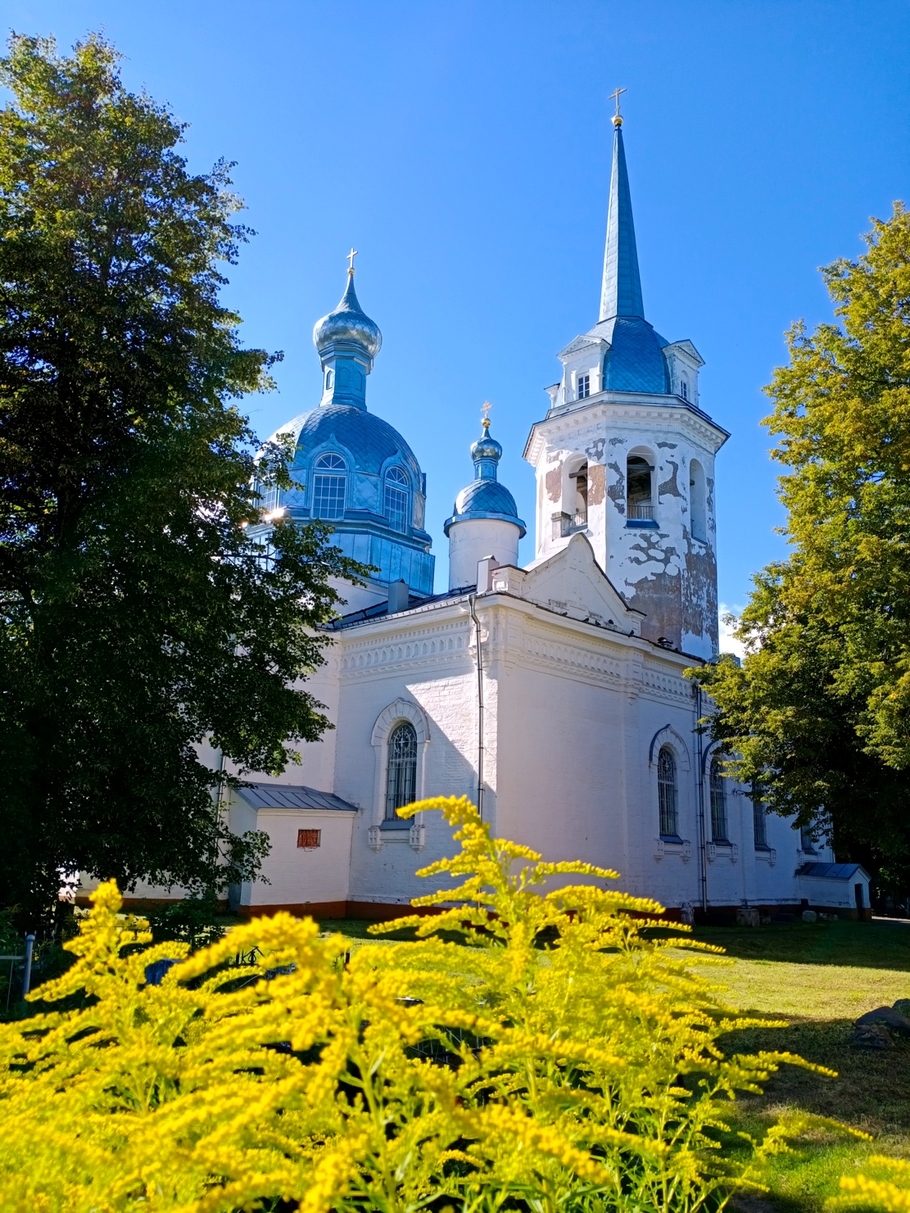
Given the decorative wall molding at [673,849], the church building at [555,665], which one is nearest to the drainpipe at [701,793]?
the church building at [555,665]

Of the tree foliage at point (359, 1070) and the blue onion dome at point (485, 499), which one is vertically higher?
the blue onion dome at point (485, 499)

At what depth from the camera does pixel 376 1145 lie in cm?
200

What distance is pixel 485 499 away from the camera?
1036 inches

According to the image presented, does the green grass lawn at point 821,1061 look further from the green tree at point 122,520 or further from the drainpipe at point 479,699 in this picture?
the green tree at point 122,520

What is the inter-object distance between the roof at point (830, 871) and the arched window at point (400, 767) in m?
13.7

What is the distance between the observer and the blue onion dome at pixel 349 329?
2795 cm

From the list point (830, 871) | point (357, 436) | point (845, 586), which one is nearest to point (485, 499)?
point (357, 436)

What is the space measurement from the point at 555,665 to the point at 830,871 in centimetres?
1381

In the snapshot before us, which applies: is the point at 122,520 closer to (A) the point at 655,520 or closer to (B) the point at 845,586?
(B) the point at 845,586

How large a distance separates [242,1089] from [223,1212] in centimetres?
37

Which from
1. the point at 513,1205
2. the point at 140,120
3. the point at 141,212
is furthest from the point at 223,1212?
the point at 140,120

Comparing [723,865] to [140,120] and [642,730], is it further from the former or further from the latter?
[140,120]

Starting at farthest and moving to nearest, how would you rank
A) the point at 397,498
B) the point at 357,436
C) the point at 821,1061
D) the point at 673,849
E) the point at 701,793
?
the point at 397,498
the point at 357,436
the point at 701,793
the point at 673,849
the point at 821,1061

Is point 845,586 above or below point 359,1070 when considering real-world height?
above
